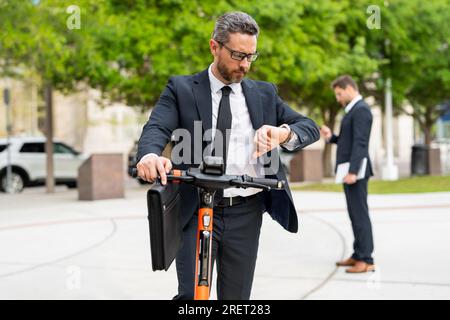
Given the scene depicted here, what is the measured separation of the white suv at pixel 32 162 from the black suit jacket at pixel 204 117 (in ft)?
58.0

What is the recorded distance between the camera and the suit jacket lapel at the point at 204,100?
3305mm

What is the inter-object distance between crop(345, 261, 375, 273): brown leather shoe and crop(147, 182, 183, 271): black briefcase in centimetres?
406

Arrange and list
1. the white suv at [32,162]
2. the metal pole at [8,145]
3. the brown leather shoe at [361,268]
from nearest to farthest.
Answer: the brown leather shoe at [361,268] < the metal pole at [8,145] < the white suv at [32,162]

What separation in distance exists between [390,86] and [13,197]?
1242cm

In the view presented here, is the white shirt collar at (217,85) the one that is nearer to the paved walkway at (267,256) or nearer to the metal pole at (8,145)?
the paved walkway at (267,256)

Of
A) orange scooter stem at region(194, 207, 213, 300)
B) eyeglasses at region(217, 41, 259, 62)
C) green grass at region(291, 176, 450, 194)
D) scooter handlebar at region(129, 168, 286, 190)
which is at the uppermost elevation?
eyeglasses at region(217, 41, 259, 62)

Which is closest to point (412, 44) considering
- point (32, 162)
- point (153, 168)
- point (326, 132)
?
point (32, 162)

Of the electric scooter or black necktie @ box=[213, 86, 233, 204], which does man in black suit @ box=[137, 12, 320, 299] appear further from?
the electric scooter

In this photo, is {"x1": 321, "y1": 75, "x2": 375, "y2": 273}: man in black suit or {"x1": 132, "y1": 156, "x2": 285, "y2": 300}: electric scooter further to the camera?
{"x1": 321, "y1": 75, "x2": 375, "y2": 273}: man in black suit

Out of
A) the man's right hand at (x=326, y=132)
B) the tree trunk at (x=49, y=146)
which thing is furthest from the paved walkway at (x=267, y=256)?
the tree trunk at (x=49, y=146)

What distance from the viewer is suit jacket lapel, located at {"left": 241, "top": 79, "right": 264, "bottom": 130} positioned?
133 inches

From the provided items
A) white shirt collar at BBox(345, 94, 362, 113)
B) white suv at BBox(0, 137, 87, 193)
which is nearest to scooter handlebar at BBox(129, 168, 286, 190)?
white shirt collar at BBox(345, 94, 362, 113)

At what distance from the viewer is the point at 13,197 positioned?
17.5m

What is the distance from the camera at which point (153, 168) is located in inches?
107
